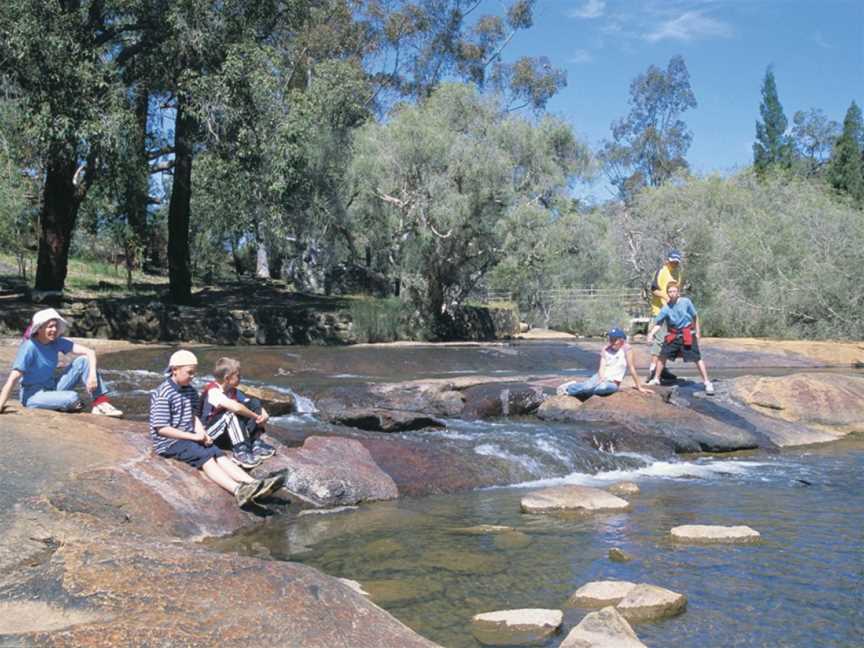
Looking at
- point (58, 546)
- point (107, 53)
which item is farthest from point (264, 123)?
point (58, 546)

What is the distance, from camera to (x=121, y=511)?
21.5 feet

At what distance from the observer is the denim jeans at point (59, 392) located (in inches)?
325

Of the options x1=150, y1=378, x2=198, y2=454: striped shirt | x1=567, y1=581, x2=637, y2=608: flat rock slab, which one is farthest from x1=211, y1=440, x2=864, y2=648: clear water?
x1=150, y1=378, x2=198, y2=454: striped shirt

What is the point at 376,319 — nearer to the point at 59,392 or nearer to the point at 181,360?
the point at 59,392

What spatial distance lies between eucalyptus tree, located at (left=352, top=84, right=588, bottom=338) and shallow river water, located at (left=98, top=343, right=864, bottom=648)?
14377 mm

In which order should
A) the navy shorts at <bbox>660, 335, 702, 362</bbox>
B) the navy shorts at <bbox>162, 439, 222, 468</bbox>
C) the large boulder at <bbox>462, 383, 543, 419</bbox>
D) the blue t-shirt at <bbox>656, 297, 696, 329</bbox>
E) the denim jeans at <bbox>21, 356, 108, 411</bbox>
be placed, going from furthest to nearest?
the large boulder at <bbox>462, 383, 543, 419</bbox>
the navy shorts at <bbox>660, 335, 702, 362</bbox>
the blue t-shirt at <bbox>656, 297, 696, 329</bbox>
the denim jeans at <bbox>21, 356, 108, 411</bbox>
the navy shorts at <bbox>162, 439, 222, 468</bbox>

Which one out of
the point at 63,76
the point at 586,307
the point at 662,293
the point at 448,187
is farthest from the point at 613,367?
the point at 586,307

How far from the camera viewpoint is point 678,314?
42.4ft

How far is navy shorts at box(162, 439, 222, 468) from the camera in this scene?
7.58 meters

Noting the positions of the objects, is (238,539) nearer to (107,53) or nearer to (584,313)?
(107,53)

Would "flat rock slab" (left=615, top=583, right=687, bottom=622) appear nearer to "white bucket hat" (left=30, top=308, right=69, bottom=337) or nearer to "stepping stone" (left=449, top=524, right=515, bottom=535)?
"stepping stone" (left=449, top=524, right=515, bottom=535)

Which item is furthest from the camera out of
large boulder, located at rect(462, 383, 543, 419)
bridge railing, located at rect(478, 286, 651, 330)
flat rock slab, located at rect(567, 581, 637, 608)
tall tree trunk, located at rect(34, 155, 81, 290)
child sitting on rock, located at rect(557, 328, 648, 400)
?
bridge railing, located at rect(478, 286, 651, 330)

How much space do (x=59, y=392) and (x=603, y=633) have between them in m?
5.80

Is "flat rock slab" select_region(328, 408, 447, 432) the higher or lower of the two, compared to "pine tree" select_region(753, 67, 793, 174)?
lower
